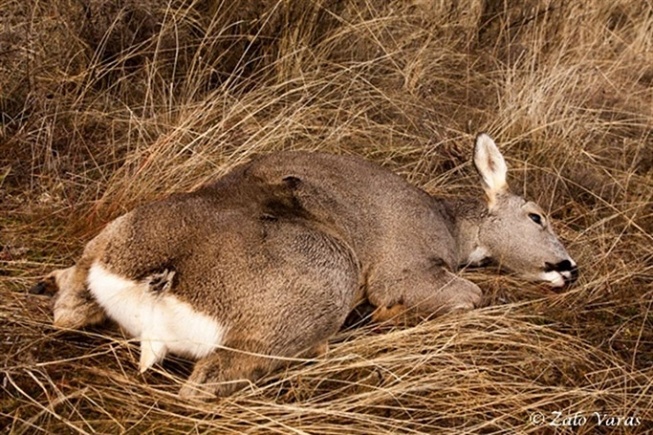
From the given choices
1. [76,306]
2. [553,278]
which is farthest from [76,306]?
[553,278]

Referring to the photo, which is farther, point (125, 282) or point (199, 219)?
point (199, 219)

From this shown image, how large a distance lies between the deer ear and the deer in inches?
19.1

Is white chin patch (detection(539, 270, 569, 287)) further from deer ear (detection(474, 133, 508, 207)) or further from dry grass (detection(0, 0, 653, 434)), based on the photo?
deer ear (detection(474, 133, 508, 207))

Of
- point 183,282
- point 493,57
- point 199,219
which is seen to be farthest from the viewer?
point 493,57

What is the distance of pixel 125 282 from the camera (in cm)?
333

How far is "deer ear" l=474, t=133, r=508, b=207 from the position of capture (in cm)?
489

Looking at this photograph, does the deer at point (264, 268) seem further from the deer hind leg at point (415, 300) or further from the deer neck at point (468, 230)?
the deer neck at point (468, 230)

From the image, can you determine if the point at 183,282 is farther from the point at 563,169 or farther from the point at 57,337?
the point at 563,169

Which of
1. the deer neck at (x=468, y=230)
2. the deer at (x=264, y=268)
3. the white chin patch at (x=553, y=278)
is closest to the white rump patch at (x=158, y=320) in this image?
the deer at (x=264, y=268)

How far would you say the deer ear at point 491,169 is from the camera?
16.0 ft

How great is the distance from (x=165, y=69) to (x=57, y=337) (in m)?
2.59

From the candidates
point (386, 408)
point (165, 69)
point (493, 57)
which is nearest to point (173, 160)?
point (165, 69)

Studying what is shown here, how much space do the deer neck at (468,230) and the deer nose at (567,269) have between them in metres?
0.33

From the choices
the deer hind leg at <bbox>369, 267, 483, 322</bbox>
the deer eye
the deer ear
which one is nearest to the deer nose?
the deer eye
